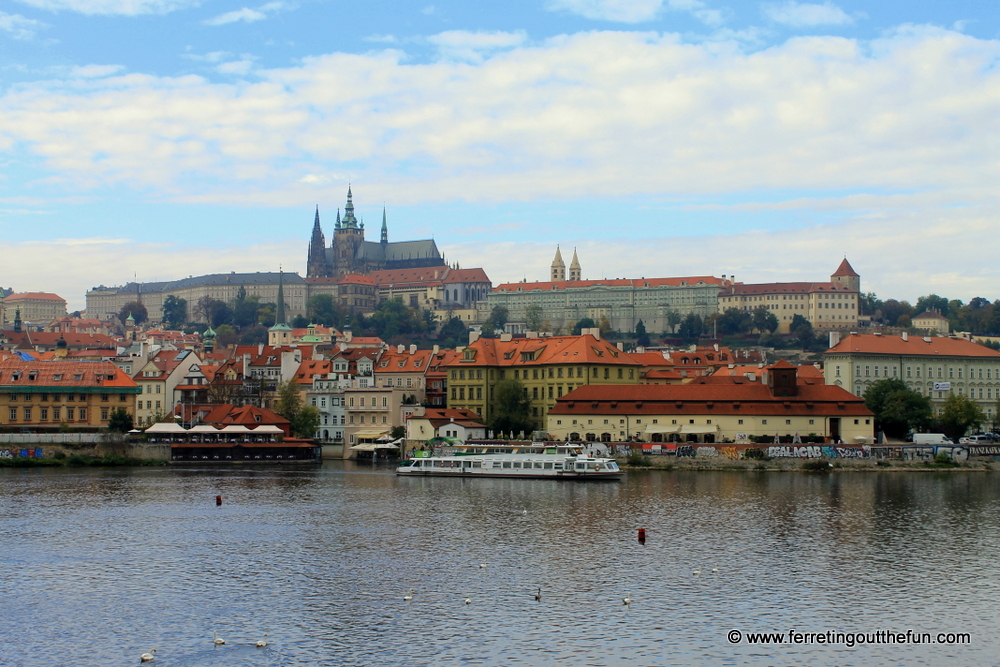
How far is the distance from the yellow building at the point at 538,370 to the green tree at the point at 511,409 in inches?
52.3

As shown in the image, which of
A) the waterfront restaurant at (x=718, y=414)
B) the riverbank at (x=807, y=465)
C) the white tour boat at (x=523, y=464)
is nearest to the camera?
the white tour boat at (x=523, y=464)

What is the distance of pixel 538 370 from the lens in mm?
100812

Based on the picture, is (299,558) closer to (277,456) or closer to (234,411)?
(277,456)

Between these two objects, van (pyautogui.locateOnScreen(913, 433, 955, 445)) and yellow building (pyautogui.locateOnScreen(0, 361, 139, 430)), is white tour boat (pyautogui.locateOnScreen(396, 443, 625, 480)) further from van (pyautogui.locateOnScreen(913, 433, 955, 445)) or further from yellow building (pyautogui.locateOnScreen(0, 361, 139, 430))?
yellow building (pyautogui.locateOnScreen(0, 361, 139, 430))

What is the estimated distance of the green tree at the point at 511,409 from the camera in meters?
94.3

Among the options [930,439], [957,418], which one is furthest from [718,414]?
[957,418]

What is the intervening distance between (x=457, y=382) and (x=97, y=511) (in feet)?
157

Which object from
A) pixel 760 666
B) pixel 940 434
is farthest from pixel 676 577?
pixel 940 434

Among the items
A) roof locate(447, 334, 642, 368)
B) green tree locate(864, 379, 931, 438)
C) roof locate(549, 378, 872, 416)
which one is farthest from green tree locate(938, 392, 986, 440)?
roof locate(447, 334, 642, 368)

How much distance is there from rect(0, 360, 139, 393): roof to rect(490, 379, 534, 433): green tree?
1068 inches

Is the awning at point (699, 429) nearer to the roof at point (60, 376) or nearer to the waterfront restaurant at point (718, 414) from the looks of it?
the waterfront restaurant at point (718, 414)

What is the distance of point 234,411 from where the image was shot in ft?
319

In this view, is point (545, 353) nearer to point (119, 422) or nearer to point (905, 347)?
point (905, 347)

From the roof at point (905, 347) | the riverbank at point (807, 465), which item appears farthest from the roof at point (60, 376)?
the roof at point (905, 347)
